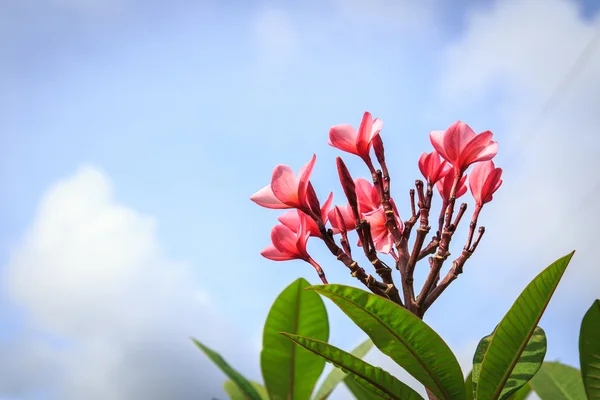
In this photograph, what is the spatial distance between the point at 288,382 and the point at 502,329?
0.92 meters

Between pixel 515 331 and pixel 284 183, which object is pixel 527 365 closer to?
pixel 515 331

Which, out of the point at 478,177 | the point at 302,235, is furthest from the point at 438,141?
the point at 302,235

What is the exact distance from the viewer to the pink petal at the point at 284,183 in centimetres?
131

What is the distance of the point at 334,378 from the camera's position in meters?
2.19

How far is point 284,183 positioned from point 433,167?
0.35 m

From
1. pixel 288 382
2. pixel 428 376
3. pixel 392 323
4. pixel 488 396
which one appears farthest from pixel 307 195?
pixel 288 382

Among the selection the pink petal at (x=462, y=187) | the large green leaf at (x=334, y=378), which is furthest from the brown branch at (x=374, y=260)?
the large green leaf at (x=334, y=378)

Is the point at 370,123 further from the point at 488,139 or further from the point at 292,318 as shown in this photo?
the point at 292,318

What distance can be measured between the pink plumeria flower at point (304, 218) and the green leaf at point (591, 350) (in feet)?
1.97

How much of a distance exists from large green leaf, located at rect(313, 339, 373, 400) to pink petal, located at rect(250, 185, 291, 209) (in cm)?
97

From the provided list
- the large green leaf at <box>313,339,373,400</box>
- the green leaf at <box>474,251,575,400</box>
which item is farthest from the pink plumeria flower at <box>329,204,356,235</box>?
the large green leaf at <box>313,339,373,400</box>

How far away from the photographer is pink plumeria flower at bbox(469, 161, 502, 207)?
1.40 meters

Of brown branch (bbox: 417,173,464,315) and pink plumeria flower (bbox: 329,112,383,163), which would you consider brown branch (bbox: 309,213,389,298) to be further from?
pink plumeria flower (bbox: 329,112,383,163)

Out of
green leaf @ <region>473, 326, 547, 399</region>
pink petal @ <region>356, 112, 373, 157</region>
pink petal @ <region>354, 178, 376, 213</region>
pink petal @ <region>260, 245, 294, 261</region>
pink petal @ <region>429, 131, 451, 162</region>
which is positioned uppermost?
pink petal @ <region>356, 112, 373, 157</region>
